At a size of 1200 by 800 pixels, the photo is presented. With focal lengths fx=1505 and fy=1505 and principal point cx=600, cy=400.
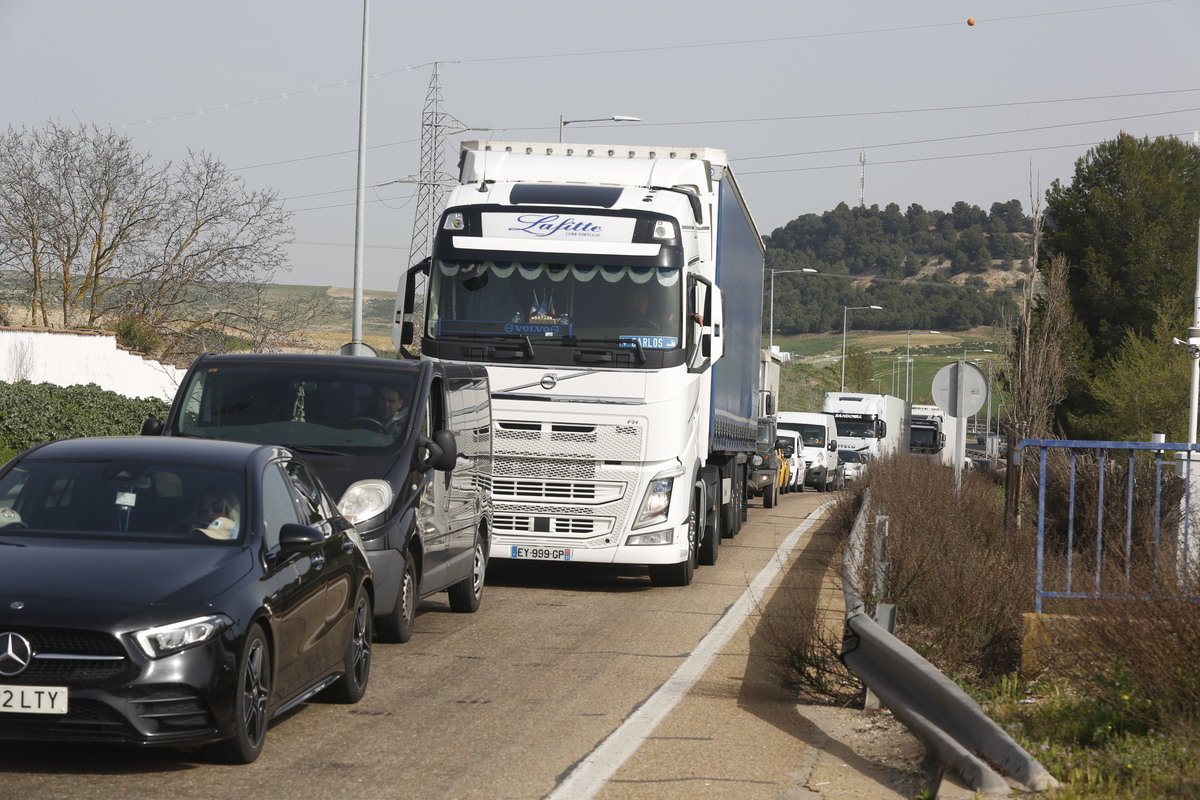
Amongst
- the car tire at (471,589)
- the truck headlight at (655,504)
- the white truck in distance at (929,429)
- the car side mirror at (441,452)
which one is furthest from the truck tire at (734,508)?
the white truck in distance at (929,429)

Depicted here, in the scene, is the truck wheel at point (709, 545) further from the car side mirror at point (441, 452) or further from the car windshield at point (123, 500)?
the car windshield at point (123, 500)

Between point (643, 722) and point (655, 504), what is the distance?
Result: 21.6 ft

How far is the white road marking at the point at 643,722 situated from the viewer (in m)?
6.75

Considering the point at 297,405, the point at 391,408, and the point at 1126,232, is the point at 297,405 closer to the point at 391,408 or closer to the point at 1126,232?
the point at 391,408

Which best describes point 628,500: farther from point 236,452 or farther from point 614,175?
point 236,452

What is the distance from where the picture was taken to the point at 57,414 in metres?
25.5

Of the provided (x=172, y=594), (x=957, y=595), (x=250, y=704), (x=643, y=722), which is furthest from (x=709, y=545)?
(x=172, y=594)

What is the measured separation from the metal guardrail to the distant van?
1510 inches

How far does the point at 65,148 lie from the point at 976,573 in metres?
31.1

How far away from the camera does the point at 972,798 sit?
20.0ft

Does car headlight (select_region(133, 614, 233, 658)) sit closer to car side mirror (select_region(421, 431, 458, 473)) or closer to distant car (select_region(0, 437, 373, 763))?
distant car (select_region(0, 437, 373, 763))

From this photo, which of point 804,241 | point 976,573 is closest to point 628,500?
point 976,573

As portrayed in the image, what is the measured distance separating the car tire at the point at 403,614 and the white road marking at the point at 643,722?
6.62 ft

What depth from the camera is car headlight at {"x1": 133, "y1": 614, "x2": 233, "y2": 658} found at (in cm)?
630
